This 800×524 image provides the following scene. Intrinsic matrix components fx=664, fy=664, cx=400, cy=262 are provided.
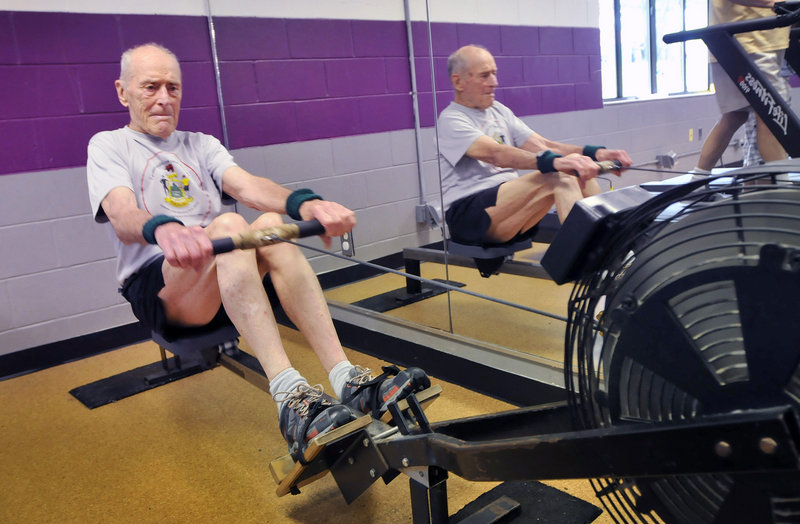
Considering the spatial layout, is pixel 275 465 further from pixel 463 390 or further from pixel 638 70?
pixel 638 70

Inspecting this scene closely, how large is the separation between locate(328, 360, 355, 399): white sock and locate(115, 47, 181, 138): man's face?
1000 mm

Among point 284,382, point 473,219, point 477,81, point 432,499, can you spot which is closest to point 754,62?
point 477,81

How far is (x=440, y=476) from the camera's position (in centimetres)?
131

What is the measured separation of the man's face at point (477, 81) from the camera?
2143mm

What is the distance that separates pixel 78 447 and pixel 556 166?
1753 mm

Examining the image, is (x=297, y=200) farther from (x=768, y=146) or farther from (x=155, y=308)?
(x=768, y=146)

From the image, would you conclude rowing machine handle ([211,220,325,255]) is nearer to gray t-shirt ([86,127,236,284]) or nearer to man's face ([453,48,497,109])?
gray t-shirt ([86,127,236,284])

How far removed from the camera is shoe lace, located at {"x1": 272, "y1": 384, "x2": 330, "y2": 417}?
155 centimetres

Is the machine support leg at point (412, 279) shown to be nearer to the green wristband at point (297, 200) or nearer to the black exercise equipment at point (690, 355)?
the green wristband at point (297, 200)

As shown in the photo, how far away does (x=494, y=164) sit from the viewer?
2172 millimetres

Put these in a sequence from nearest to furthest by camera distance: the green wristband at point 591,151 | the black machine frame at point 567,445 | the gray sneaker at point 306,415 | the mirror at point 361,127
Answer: the black machine frame at point 567,445
the gray sneaker at point 306,415
the green wristband at point 591,151
the mirror at point 361,127

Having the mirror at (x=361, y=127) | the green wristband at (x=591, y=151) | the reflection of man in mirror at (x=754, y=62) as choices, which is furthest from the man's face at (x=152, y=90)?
the reflection of man in mirror at (x=754, y=62)

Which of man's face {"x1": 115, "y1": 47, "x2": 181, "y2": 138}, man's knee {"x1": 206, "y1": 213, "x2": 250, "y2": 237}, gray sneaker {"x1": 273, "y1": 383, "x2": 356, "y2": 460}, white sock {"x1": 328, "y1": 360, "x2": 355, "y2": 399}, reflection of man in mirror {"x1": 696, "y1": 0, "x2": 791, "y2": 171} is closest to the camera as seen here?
gray sneaker {"x1": 273, "y1": 383, "x2": 356, "y2": 460}

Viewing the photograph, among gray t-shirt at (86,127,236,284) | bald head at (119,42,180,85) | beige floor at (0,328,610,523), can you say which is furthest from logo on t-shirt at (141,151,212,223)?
beige floor at (0,328,610,523)
